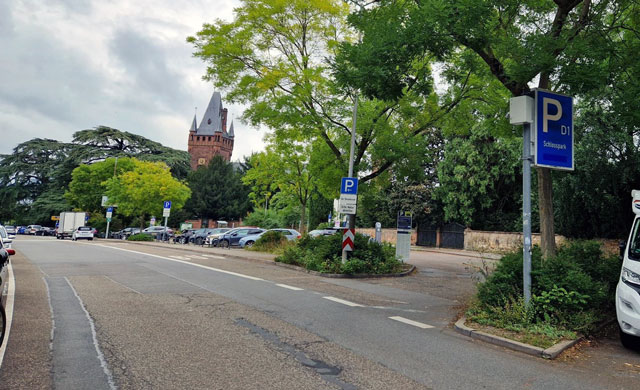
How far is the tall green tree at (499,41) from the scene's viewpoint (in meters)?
7.49

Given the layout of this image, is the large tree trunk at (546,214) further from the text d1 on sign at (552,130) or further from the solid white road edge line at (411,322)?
the solid white road edge line at (411,322)

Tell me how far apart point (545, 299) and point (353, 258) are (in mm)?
7935

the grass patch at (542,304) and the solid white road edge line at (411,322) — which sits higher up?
the grass patch at (542,304)

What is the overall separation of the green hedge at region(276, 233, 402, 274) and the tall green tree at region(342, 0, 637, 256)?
6.32 meters

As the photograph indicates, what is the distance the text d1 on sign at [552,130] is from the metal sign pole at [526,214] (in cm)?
13

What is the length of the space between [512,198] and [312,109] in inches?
1109

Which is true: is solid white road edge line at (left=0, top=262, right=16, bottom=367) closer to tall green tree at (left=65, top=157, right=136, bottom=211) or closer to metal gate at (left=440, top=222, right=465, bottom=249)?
metal gate at (left=440, top=222, right=465, bottom=249)

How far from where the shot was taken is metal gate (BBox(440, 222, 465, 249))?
1515 inches

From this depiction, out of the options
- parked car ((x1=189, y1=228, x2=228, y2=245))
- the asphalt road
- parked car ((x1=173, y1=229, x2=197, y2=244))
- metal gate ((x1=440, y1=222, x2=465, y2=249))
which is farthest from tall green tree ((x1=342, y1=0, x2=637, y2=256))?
parked car ((x1=173, y1=229, x2=197, y2=244))

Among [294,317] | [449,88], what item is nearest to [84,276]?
[294,317]

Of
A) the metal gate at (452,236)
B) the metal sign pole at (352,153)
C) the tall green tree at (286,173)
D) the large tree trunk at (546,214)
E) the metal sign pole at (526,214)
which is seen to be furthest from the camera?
the metal gate at (452,236)

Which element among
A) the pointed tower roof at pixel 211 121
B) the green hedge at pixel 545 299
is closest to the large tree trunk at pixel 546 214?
the green hedge at pixel 545 299

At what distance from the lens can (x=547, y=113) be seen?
7.60 m

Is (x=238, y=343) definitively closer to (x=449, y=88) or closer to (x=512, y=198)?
(x=449, y=88)
